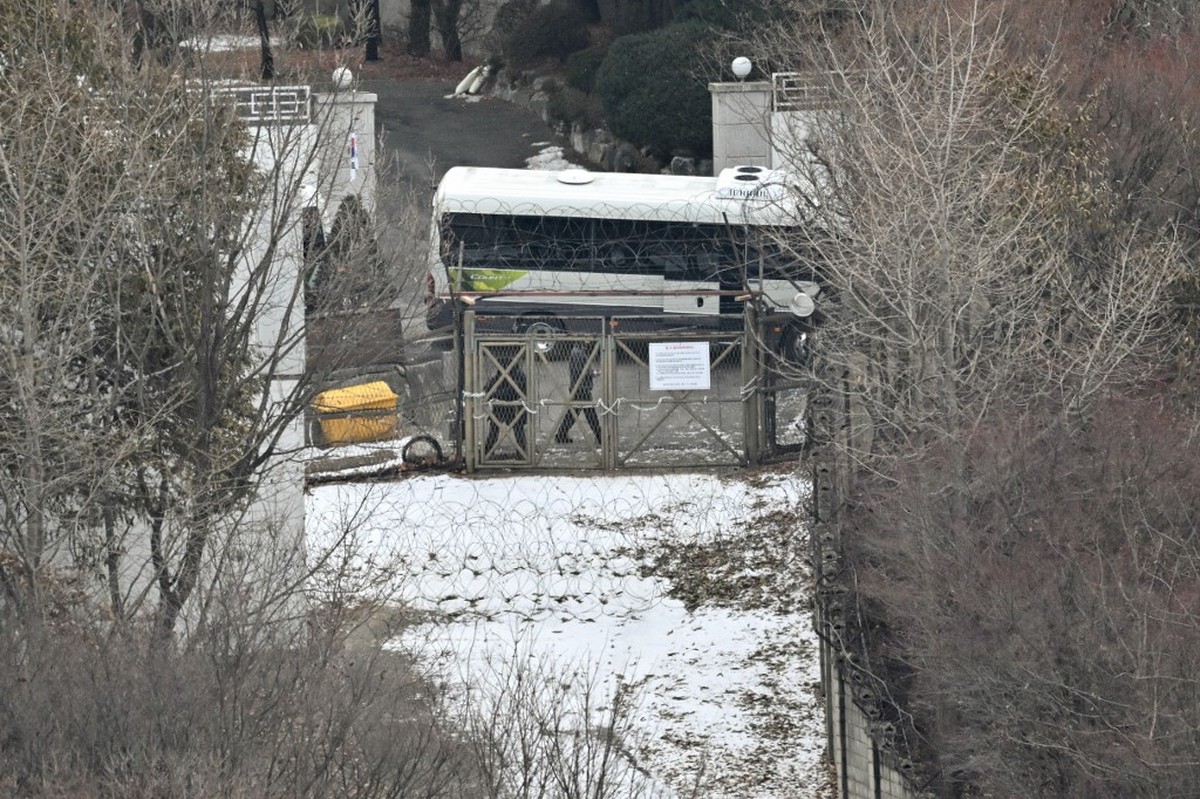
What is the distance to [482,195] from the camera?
22203mm

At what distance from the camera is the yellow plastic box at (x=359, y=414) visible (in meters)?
17.6

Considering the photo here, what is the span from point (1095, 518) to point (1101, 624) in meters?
1.24

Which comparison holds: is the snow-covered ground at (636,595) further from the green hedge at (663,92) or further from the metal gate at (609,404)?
the green hedge at (663,92)

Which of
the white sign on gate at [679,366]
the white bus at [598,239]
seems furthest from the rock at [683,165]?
the white sign on gate at [679,366]

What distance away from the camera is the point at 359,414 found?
1767 cm

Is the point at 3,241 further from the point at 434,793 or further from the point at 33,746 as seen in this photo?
the point at 434,793

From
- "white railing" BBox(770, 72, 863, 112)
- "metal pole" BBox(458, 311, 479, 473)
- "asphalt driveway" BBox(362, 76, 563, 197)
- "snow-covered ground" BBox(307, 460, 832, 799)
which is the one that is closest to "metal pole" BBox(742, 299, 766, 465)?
"snow-covered ground" BBox(307, 460, 832, 799)

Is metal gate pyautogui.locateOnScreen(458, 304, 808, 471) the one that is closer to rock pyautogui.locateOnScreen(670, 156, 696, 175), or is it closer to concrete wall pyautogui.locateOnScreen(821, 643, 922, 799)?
concrete wall pyautogui.locateOnScreen(821, 643, 922, 799)

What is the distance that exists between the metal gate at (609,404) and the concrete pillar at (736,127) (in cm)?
932

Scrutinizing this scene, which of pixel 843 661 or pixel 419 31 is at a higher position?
pixel 419 31

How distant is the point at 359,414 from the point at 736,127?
12.1 m

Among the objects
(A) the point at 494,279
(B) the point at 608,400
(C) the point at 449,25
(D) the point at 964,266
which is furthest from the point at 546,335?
(C) the point at 449,25

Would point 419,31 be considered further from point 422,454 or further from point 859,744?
point 859,744

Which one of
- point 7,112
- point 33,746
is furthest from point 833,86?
point 33,746
